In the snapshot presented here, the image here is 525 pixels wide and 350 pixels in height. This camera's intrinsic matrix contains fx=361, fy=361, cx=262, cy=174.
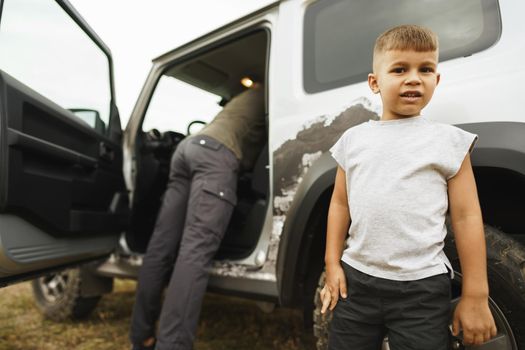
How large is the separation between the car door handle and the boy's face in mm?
1803

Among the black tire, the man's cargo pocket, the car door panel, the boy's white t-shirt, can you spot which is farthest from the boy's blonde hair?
the black tire

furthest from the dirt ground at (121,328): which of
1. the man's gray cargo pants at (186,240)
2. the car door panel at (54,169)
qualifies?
the car door panel at (54,169)

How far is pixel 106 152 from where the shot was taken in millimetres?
2291

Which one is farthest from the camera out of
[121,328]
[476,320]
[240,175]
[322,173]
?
[240,175]

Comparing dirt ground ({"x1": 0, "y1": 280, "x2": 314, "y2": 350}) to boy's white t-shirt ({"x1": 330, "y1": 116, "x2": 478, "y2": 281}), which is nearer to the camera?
boy's white t-shirt ({"x1": 330, "y1": 116, "x2": 478, "y2": 281})

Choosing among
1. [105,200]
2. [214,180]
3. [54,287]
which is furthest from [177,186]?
[54,287]

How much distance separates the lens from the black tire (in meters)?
2.59

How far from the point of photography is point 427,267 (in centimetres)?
95

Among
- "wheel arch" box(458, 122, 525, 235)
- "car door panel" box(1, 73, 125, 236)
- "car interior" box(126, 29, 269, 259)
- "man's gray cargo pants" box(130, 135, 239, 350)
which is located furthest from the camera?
"car interior" box(126, 29, 269, 259)

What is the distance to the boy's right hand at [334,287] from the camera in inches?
A: 41.7

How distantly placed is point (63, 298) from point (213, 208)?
1.57m

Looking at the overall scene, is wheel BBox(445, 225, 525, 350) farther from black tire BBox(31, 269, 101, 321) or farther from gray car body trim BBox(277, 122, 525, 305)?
black tire BBox(31, 269, 101, 321)

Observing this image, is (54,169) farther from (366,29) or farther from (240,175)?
(366,29)

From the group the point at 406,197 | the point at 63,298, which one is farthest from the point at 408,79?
the point at 63,298
